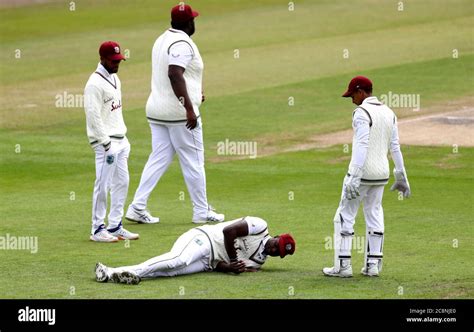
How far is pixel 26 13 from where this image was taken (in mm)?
42188

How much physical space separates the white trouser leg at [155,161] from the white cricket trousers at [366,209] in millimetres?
3846

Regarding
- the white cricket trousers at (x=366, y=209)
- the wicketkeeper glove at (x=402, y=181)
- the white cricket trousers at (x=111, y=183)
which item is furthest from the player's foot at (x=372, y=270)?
the white cricket trousers at (x=111, y=183)

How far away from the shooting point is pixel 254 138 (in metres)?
23.8

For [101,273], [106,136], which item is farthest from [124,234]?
[101,273]

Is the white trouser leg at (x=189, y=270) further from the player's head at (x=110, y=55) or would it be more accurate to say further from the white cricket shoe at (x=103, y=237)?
the player's head at (x=110, y=55)

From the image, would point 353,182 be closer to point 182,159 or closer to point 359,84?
point 359,84

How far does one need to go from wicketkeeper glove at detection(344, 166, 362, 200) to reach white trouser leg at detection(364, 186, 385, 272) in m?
0.33

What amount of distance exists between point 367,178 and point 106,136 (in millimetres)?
3569

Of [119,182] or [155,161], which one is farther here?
[155,161]

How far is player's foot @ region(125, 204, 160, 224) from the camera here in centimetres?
1598

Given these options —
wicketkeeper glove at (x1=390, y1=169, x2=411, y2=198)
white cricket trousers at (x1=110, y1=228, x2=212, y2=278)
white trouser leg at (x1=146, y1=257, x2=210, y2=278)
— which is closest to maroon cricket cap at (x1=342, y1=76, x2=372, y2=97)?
wicketkeeper glove at (x1=390, y1=169, x2=411, y2=198)

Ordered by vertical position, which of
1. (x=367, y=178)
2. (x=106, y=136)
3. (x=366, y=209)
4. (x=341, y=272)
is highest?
(x=106, y=136)

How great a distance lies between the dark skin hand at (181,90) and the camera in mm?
15328

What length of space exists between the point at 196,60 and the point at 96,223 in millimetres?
2494
